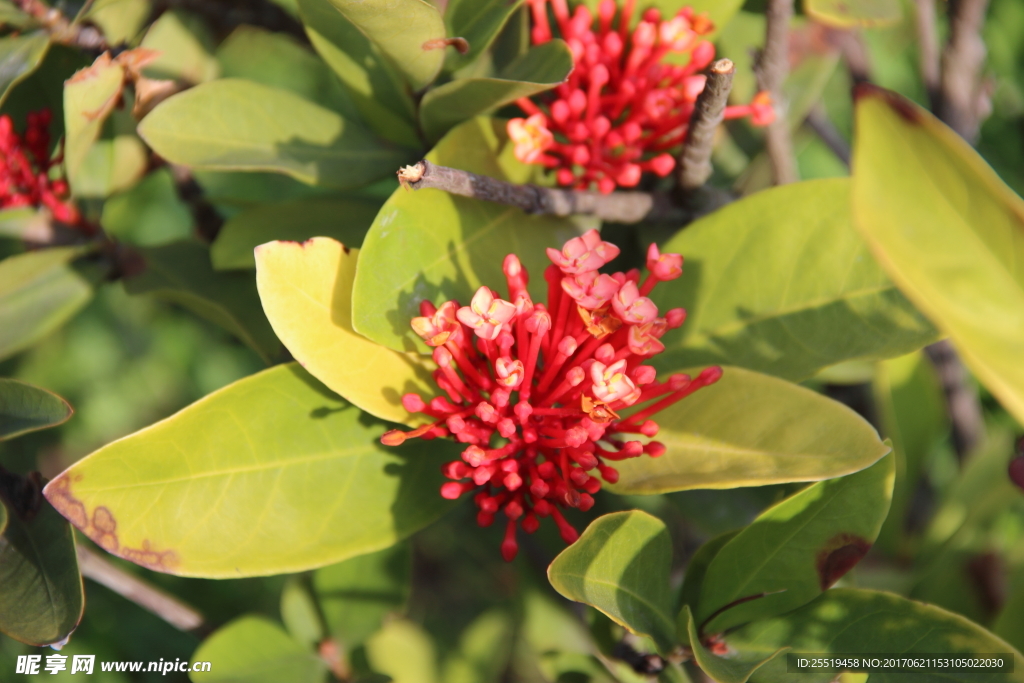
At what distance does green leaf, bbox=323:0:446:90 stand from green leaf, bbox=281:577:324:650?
3.47 feet

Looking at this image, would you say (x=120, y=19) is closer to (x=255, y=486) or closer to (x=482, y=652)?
(x=255, y=486)

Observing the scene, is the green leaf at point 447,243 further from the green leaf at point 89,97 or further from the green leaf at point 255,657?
the green leaf at point 255,657

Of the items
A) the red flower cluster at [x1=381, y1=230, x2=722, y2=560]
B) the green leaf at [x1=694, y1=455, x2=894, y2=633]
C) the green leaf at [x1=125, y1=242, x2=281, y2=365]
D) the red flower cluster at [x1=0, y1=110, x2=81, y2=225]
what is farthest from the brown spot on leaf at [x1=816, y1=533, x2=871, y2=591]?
the red flower cluster at [x1=0, y1=110, x2=81, y2=225]

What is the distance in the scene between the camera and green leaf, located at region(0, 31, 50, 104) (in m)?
1.14

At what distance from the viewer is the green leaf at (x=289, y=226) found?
4.14 feet

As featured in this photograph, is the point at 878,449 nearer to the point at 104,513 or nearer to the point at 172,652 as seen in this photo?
the point at 104,513

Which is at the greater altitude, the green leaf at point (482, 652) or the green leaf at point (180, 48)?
the green leaf at point (180, 48)

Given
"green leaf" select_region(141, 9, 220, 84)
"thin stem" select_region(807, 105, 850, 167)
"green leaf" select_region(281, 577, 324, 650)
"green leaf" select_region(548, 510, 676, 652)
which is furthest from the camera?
"thin stem" select_region(807, 105, 850, 167)

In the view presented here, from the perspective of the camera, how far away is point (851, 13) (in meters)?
1.29

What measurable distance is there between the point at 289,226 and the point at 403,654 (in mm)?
1042

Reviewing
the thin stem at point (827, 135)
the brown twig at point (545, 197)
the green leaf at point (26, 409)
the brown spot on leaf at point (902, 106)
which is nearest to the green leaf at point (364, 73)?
the brown twig at point (545, 197)

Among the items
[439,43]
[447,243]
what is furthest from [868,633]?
[439,43]

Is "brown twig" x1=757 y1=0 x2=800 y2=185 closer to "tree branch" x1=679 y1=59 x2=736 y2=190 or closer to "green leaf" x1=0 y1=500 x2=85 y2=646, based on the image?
"tree branch" x1=679 y1=59 x2=736 y2=190

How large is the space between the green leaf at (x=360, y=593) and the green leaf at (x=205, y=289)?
20.5 inches
